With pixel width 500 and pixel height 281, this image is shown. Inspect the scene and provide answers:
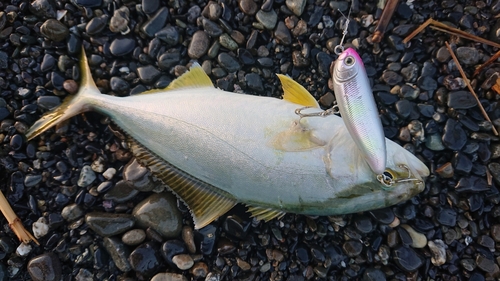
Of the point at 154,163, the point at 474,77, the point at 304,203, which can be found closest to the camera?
the point at 304,203

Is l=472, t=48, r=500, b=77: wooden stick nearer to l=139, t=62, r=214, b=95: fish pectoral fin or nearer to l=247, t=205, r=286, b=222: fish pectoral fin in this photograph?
l=247, t=205, r=286, b=222: fish pectoral fin

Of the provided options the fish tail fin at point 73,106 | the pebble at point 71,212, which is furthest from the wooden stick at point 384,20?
the pebble at point 71,212

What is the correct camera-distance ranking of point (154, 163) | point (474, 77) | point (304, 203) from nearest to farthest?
1. point (304, 203)
2. point (154, 163)
3. point (474, 77)

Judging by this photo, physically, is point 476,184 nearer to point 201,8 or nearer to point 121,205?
point 201,8

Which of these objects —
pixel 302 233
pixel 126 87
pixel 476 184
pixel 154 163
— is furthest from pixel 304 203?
pixel 126 87

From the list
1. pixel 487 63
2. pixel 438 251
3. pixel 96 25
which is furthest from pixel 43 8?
pixel 438 251

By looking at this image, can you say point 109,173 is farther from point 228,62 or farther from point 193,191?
point 228,62
